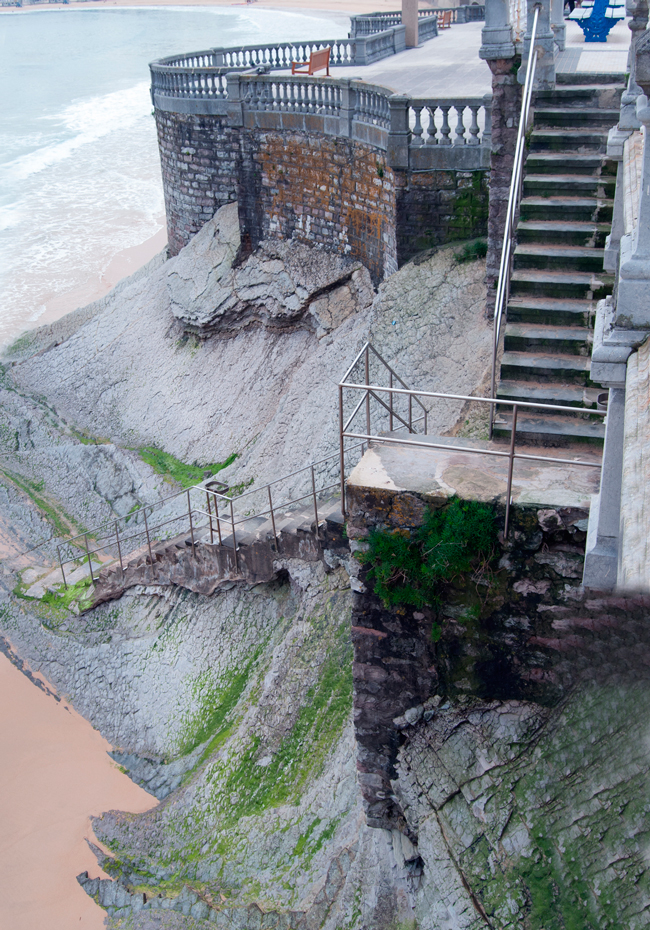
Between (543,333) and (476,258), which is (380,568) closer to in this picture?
(543,333)

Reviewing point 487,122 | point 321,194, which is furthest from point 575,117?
point 321,194

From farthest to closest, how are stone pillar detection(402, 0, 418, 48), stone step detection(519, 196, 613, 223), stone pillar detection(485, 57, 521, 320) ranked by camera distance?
stone pillar detection(402, 0, 418, 48)
stone pillar detection(485, 57, 521, 320)
stone step detection(519, 196, 613, 223)

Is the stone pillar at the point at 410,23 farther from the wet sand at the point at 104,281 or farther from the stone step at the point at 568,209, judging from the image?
the stone step at the point at 568,209

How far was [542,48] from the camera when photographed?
8789mm

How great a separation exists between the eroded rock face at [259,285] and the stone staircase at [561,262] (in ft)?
19.5

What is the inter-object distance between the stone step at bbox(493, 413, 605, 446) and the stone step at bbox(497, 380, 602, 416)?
5.7 inches

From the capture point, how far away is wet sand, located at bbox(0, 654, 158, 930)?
30.3 feet

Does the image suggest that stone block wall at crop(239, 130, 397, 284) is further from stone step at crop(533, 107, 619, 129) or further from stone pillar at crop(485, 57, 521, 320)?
stone step at crop(533, 107, 619, 129)

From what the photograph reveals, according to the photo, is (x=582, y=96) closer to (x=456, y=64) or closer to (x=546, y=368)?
(x=546, y=368)

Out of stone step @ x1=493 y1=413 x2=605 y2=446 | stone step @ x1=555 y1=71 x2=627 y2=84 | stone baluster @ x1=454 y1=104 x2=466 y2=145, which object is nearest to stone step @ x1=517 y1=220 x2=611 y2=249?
stone step @ x1=555 y1=71 x2=627 y2=84

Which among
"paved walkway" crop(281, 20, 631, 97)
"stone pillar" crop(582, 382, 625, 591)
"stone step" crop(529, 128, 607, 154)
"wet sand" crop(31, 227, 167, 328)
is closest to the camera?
"stone pillar" crop(582, 382, 625, 591)

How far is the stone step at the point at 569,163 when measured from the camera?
28.0 feet

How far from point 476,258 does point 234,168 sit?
22.5ft

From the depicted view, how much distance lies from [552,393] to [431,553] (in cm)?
242
